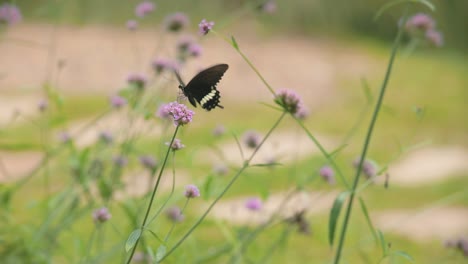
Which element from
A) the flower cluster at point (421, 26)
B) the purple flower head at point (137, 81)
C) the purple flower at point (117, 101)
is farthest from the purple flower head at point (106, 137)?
the flower cluster at point (421, 26)

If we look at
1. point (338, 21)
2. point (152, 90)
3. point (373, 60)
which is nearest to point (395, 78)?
point (373, 60)

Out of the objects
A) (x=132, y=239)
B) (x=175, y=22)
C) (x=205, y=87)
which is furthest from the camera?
(x=175, y=22)

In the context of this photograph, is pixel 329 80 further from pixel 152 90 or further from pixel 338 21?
pixel 152 90

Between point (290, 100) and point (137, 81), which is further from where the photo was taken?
point (137, 81)

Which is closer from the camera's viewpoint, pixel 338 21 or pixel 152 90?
pixel 152 90

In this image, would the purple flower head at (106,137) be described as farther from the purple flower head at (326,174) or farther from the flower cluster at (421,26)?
the flower cluster at (421,26)

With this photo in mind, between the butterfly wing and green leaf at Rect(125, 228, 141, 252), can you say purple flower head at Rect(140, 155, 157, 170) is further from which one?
A: green leaf at Rect(125, 228, 141, 252)

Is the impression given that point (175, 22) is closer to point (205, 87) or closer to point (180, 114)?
point (205, 87)

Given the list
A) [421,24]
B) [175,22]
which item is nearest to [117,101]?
[175,22]
